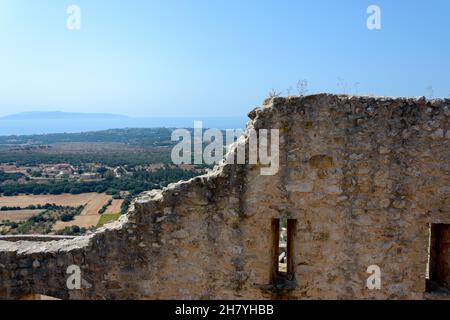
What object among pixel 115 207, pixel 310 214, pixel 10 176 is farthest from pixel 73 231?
pixel 10 176

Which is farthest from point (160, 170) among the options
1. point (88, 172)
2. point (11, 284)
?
point (11, 284)

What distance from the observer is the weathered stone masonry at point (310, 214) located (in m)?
4.22

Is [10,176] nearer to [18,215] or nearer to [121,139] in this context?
[18,215]

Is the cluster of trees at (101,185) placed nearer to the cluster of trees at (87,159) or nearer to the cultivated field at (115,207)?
the cultivated field at (115,207)

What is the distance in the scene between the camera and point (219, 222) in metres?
4.33

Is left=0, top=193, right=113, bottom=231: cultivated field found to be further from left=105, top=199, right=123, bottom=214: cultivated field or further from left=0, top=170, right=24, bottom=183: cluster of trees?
left=0, top=170, right=24, bottom=183: cluster of trees

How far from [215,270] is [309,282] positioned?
1.04 m

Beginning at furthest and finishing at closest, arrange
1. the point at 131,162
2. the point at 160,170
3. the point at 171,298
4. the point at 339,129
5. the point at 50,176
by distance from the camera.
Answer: the point at 131,162, the point at 50,176, the point at 160,170, the point at 171,298, the point at 339,129

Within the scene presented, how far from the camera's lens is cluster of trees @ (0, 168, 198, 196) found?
4331cm

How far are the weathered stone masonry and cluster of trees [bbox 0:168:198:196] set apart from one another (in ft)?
123

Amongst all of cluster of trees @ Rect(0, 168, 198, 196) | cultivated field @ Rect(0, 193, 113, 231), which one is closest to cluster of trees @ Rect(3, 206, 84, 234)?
cultivated field @ Rect(0, 193, 113, 231)

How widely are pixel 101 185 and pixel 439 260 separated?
1780 inches

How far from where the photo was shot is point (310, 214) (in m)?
4.31
